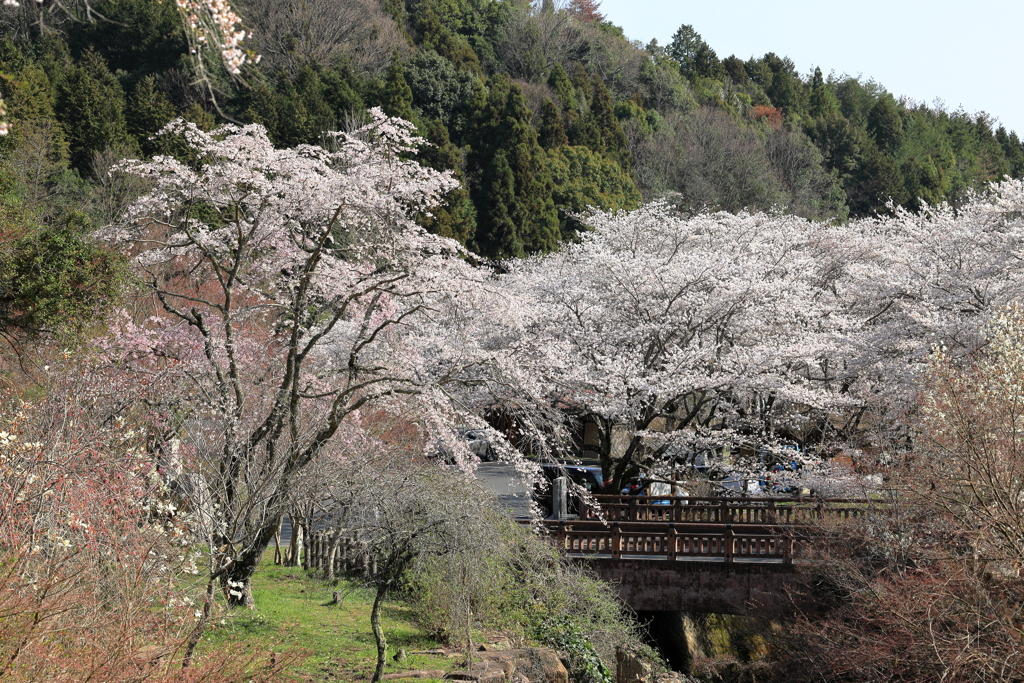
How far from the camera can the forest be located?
Result: 7.21 m

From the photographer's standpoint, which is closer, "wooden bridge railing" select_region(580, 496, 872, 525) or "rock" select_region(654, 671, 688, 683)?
"rock" select_region(654, 671, 688, 683)

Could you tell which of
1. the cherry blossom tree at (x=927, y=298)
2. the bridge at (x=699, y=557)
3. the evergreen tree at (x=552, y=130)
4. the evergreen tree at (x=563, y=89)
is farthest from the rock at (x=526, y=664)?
the evergreen tree at (x=563, y=89)

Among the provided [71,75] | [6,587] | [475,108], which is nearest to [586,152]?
[475,108]

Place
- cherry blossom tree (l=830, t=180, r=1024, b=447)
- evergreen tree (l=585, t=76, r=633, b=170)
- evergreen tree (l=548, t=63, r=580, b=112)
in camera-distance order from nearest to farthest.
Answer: cherry blossom tree (l=830, t=180, r=1024, b=447), evergreen tree (l=585, t=76, r=633, b=170), evergreen tree (l=548, t=63, r=580, b=112)

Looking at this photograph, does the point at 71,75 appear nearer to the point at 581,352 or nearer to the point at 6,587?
the point at 581,352

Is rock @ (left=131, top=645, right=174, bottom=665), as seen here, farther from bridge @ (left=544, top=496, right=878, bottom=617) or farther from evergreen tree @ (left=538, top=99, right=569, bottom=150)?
evergreen tree @ (left=538, top=99, right=569, bottom=150)

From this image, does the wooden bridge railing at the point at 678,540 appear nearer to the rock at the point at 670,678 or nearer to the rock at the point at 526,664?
the rock at the point at 670,678

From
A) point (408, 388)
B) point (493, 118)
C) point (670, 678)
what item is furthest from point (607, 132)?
point (670, 678)

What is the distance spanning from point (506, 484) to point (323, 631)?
33.9ft

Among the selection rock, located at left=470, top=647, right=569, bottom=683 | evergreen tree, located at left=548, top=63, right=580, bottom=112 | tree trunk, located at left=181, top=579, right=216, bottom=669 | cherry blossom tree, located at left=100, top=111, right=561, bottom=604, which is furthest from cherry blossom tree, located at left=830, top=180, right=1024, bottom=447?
evergreen tree, located at left=548, top=63, right=580, bottom=112

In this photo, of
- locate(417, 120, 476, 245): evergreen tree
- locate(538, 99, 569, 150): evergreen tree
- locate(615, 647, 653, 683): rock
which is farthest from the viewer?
locate(538, 99, 569, 150): evergreen tree

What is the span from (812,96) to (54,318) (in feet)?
239

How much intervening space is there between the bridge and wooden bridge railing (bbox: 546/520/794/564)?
16mm

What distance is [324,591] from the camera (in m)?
12.9
